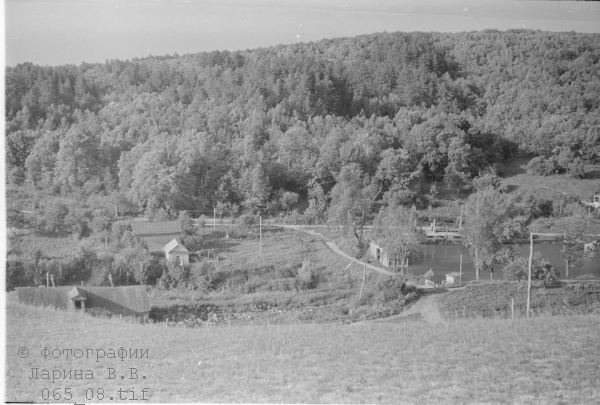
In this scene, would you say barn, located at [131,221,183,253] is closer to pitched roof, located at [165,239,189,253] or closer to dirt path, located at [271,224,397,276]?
pitched roof, located at [165,239,189,253]

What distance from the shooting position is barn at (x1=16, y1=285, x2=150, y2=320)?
19.6 ft

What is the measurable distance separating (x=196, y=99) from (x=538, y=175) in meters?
3.70

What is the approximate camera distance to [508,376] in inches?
197

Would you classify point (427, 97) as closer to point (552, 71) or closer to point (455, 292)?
point (552, 71)

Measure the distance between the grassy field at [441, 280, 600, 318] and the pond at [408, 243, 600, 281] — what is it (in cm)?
12

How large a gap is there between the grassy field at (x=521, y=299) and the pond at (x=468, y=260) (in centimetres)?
12

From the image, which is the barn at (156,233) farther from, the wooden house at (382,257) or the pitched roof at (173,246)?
the wooden house at (382,257)

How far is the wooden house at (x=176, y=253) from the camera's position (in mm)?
6305

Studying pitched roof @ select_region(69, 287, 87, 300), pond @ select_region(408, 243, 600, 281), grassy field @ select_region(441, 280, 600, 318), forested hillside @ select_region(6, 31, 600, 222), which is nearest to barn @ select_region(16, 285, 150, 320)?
pitched roof @ select_region(69, 287, 87, 300)

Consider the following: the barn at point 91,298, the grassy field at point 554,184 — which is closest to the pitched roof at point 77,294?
the barn at point 91,298

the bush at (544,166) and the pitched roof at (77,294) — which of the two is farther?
the bush at (544,166)

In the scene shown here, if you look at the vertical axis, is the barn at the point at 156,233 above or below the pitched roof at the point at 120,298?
above

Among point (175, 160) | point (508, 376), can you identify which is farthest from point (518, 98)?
point (175, 160)

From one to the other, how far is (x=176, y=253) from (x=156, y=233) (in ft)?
0.95
